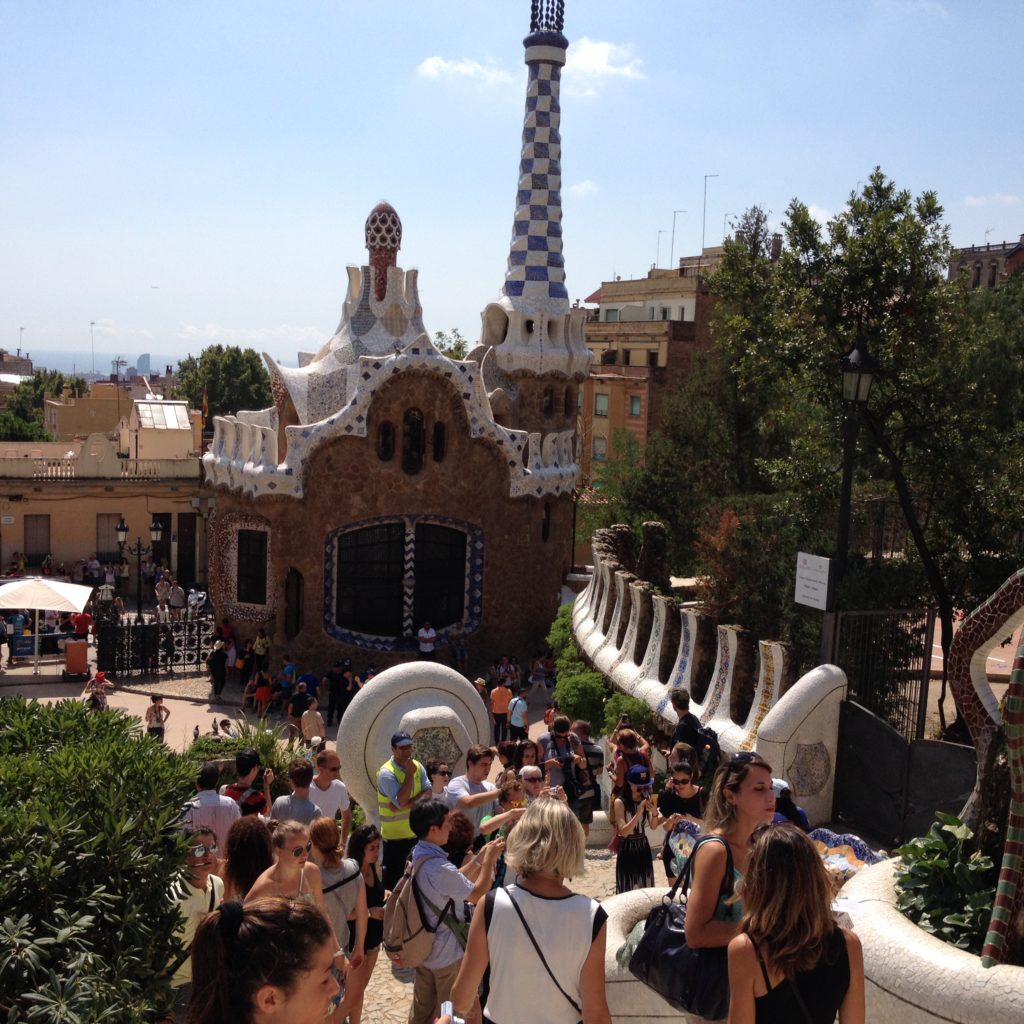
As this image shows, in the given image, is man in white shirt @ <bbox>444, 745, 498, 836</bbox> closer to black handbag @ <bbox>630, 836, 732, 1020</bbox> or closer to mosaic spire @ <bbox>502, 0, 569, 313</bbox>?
black handbag @ <bbox>630, 836, 732, 1020</bbox>

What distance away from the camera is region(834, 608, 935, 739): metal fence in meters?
10.2

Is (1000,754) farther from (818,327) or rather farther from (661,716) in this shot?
(818,327)

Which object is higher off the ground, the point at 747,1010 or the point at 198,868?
the point at 747,1010

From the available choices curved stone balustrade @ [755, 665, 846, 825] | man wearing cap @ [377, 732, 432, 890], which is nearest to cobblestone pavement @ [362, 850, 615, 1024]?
man wearing cap @ [377, 732, 432, 890]

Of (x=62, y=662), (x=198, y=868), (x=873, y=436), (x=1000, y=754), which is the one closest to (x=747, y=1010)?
(x=1000, y=754)

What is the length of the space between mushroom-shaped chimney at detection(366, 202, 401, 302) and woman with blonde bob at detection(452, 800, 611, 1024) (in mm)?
17601

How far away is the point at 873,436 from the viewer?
12.4 meters

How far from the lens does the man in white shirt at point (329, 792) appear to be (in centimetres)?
687

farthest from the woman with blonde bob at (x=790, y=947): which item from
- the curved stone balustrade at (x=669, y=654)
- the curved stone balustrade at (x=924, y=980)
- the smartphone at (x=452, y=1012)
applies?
the curved stone balustrade at (x=669, y=654)

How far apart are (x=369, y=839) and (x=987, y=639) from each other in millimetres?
3071

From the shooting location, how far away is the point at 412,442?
19.5 metres

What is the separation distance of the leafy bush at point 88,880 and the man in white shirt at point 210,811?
0.10 meters

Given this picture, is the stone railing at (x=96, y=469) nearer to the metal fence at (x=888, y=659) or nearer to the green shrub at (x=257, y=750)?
the green shrub at (x=257, y=750)

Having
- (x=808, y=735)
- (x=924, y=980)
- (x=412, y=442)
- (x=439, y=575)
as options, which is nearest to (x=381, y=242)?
(x=412, y=442)
